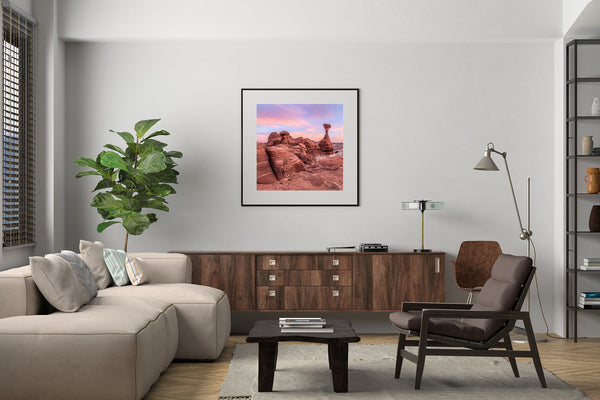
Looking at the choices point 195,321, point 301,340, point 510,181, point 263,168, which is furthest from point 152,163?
point 510,181

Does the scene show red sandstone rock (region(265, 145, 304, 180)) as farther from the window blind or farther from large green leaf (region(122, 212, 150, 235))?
the window blind

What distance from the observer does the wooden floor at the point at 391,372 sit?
400 centimetres

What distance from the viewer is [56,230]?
5988 mm

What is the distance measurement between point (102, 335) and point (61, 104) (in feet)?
11.3

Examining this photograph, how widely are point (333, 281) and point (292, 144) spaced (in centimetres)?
142

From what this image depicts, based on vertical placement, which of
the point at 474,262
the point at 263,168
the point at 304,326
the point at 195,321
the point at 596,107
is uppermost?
the point at 596,107

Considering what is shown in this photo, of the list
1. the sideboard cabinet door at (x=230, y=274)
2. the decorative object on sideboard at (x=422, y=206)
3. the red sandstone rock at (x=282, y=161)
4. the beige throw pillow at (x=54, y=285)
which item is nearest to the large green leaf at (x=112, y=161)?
the sideboard cabinet door at (x=230, y=274)

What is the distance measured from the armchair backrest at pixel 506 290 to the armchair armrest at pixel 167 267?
2.45 meters

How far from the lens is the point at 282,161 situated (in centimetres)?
627

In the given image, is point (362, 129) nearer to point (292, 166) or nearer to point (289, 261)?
point (292, 166)

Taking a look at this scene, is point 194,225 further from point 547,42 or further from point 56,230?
point 547,42

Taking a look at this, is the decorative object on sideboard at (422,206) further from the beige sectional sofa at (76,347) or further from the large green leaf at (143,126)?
the beige sectional sofa at (76,347)

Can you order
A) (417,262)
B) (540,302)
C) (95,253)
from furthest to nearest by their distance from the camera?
1. (540,302)
2. (417,262)
3. (95,253)

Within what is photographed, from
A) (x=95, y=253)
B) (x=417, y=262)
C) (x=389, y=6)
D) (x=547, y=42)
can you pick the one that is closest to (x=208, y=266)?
(x=95, y=253)
